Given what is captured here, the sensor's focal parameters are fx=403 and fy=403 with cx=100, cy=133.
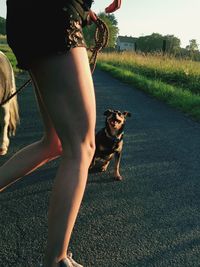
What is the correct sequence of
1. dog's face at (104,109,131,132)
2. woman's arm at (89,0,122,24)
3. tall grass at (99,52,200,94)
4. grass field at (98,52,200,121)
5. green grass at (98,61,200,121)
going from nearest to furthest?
woman's arm at (89,0,122,24) < dog's face at (104,109,131,132) < green grass at (98,61,200,121) < grass field at (98,52,200,121) < tall grass at (99,52,200,94)

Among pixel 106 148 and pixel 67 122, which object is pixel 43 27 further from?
pixel 106 148

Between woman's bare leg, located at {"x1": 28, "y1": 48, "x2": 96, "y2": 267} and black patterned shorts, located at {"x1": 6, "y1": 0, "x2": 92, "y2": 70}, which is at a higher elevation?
black patterned shorts, located at {"x1": 6, "y1": 0, "x2": 92, "y2": 70}

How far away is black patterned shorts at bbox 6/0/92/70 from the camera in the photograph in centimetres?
187

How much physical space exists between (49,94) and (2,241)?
122 centimetres

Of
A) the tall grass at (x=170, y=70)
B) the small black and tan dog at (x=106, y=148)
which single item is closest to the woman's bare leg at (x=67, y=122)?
the small black and tan dog at (x=106, y=148)

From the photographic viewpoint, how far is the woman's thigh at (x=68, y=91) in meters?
1.91

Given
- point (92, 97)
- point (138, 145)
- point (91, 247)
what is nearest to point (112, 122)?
point (138, 145)

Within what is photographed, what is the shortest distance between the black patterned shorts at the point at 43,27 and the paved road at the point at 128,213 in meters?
1.29

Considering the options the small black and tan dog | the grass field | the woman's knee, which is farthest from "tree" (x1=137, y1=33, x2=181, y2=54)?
the woman's knee

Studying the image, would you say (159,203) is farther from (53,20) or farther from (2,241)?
(53,20)

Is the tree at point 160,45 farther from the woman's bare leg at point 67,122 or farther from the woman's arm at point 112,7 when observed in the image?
the woman's bare leg at point 67,122

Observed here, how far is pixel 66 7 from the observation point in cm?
189

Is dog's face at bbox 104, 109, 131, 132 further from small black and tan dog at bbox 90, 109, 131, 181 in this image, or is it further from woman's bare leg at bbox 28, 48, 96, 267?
woman's bare leg at bbox 28, 48, 96, 267

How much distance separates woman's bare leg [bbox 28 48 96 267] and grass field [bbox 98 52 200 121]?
6551 mm
